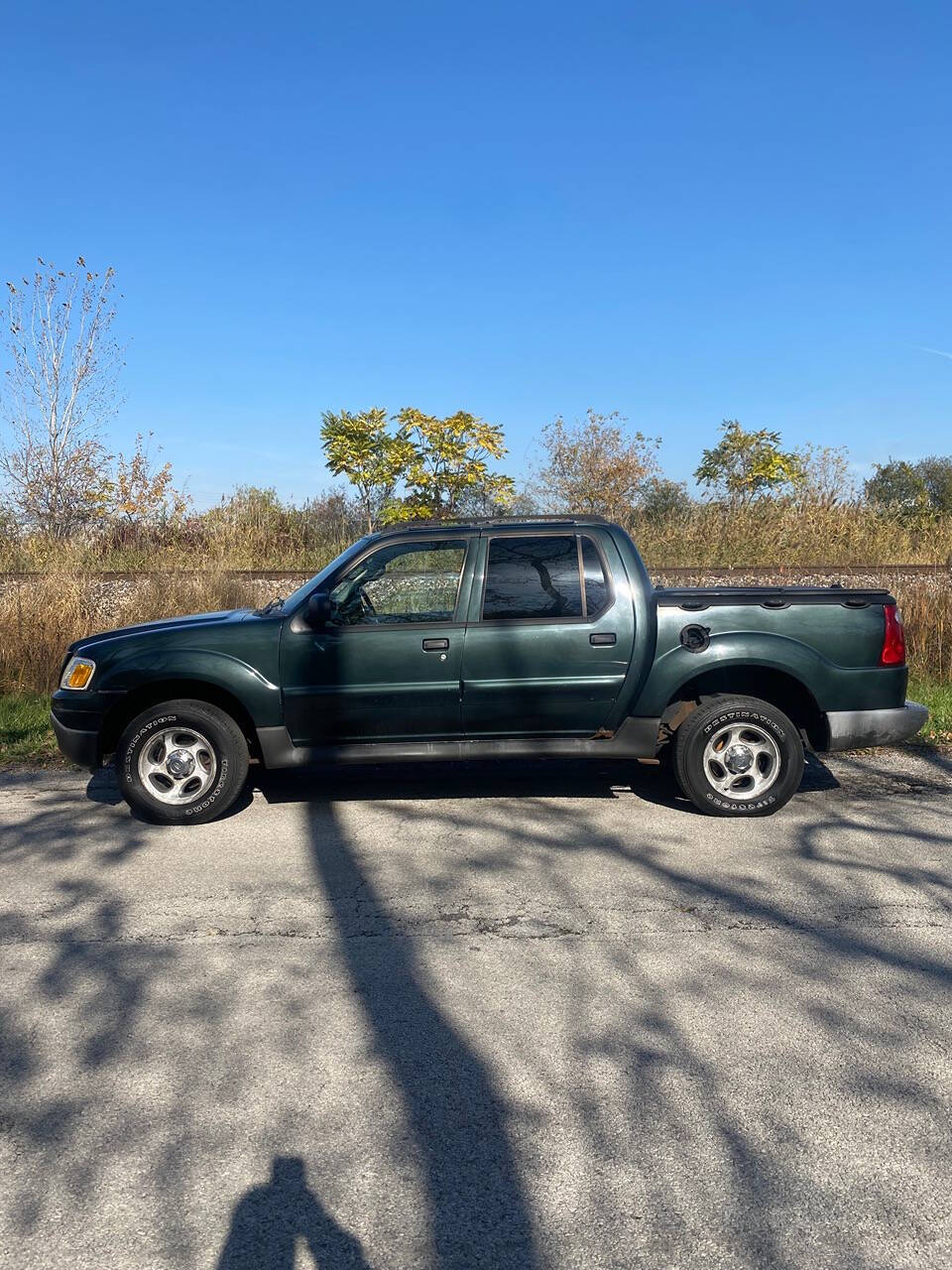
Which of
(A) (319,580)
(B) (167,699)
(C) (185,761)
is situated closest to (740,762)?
(A) (319,580)

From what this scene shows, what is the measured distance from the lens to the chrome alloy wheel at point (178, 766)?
6.14m

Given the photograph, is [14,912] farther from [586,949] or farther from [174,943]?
[586,949]

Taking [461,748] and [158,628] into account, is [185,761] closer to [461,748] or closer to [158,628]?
[158,628]

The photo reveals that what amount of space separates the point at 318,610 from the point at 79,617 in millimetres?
6308

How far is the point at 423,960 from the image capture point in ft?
13.7

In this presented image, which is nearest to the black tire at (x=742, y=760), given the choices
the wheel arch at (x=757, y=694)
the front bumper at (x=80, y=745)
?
the wheel arch at (x=757, y=694)

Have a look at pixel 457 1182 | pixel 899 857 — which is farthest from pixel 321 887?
pixel 899 857

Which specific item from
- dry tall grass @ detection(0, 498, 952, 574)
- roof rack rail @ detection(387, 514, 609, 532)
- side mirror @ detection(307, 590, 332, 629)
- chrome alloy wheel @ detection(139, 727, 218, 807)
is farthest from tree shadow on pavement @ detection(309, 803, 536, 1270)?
dry tall grass @ detection(0, 498, 952, 574)

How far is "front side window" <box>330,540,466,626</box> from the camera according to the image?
20.7ft

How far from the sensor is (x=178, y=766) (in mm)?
6156

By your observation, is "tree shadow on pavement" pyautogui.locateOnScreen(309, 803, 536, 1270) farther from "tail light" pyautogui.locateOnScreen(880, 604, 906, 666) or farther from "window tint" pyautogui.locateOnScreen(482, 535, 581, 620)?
"tail light" pyautogui.locateOnScreen(880, 604, 906, 666)

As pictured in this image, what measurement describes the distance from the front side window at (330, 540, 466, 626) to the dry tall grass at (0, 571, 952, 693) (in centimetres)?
586

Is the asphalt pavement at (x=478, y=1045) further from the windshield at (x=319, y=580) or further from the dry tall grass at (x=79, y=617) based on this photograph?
the dry tall grass at (x=79, y=617)

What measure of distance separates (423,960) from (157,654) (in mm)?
2868
